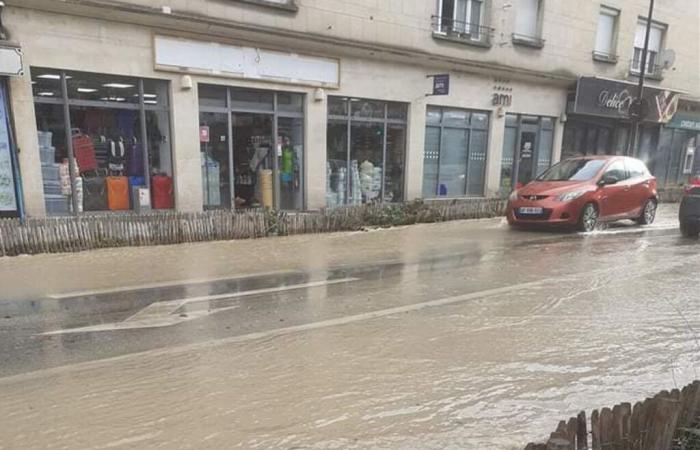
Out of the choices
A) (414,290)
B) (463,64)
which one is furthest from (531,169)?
(414,290)

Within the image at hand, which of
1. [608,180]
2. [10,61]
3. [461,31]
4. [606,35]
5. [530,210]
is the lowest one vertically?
[530,210]

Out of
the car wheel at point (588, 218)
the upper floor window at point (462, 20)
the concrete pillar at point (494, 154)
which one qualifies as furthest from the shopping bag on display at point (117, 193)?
the concrete pillar at point (494, 154)

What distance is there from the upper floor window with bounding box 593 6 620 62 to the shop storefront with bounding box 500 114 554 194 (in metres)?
3.31

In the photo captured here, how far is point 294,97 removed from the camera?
44.3 ft

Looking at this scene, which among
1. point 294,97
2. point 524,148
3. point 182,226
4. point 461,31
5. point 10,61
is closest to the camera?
point 10,61

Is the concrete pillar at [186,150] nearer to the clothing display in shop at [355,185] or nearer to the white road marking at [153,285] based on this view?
the clothing display in shop at [355,185]

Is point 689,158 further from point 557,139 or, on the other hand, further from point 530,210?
point 530,210

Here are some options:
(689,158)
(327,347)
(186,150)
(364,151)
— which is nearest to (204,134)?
(186,150)

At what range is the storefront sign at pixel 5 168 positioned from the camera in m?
9.86

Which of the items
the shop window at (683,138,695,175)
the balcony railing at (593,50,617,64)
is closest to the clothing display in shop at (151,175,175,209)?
the balcony railing at (593,50,617,64)

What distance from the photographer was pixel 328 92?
13.8m

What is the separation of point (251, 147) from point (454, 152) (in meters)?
6.92

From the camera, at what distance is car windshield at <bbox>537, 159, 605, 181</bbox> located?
12.0 meters

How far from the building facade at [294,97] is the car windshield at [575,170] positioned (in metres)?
3.96
